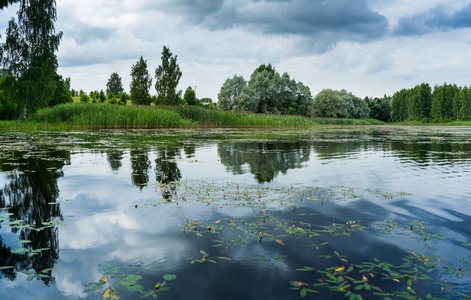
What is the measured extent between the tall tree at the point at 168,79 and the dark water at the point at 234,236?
168 ft

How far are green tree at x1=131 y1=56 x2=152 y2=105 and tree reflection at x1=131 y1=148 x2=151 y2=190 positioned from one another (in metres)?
53.7

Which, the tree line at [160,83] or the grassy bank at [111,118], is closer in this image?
the grassy bank at [111,118]

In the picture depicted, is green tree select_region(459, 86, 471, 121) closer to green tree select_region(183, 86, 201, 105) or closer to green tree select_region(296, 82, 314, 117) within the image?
green tree select_region(296, 82, 314, 117)

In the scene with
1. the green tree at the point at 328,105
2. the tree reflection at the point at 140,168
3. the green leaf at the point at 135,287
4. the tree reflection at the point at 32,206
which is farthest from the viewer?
the green tree at the point at 328,105

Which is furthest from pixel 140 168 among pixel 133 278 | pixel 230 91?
pixel 230 91

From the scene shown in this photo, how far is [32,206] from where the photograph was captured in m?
5.75

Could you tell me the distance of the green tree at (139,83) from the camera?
210 ft

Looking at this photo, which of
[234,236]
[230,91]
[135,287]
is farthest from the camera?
[230,91]

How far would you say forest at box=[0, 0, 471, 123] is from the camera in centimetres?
3256

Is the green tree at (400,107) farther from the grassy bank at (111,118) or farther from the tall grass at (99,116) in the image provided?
the tall grass at (99,116)

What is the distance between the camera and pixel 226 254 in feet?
12.5

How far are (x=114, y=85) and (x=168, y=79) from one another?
71.2 m

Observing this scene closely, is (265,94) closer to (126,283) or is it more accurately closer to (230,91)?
(230,91)

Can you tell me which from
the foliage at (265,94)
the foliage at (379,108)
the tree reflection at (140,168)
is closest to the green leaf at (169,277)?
the tree reflection at (140,168)
